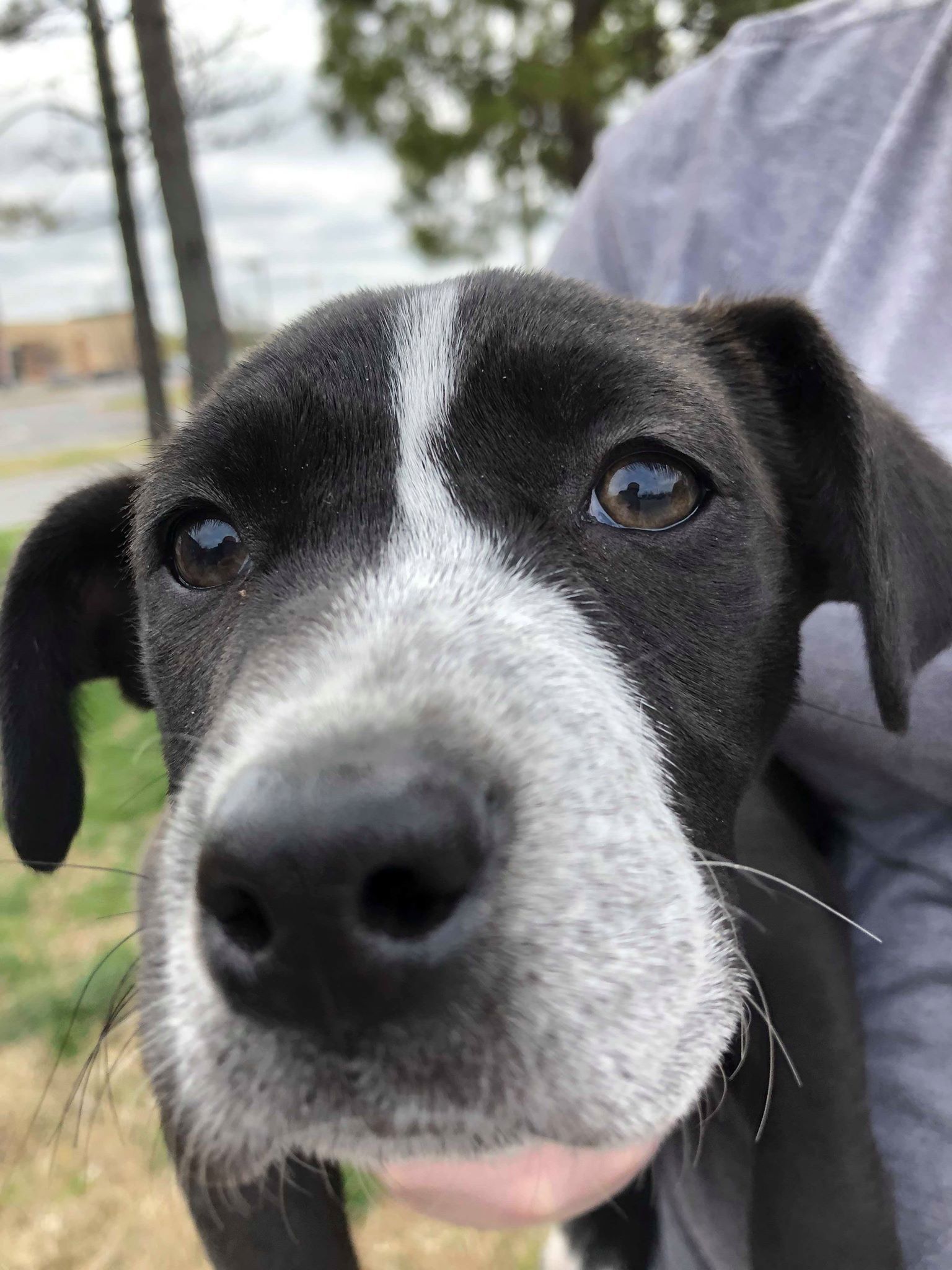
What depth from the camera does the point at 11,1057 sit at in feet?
12.0

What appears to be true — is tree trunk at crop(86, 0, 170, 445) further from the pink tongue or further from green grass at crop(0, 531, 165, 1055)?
the pink tongue

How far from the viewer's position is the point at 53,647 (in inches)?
84.1

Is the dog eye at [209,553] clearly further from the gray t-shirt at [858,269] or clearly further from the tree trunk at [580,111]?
the tree trunk at [580,111]

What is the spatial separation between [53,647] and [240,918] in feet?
4.28

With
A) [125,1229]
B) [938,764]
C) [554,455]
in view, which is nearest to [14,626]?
[554,455]

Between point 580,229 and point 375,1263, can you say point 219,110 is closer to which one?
point 580,229

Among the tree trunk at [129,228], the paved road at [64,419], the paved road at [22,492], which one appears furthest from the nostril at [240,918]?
the paved road at [64,419]

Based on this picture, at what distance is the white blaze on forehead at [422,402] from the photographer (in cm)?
153

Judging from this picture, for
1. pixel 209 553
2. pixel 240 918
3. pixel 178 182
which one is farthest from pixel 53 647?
pixel 178 182

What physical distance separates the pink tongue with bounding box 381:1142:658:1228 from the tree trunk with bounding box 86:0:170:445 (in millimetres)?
9883

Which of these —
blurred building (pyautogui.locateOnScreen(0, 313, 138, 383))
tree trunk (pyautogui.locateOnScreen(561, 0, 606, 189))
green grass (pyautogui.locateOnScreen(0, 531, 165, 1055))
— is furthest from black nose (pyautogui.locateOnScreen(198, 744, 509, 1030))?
blurred building (pyautogui.locateOnScreen(0, 313, 138, 383))

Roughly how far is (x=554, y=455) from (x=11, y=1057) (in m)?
3.34

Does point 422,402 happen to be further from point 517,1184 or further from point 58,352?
point 58,352

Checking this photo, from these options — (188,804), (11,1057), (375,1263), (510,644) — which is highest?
(510,644)
